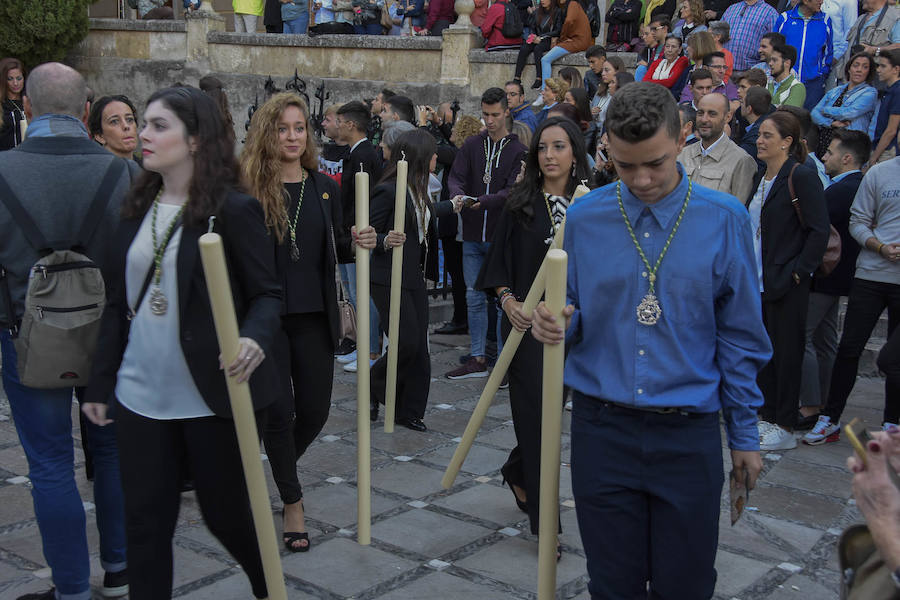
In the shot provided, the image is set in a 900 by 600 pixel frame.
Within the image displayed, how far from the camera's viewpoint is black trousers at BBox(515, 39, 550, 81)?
46.0 ft

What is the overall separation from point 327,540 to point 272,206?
1.59 m

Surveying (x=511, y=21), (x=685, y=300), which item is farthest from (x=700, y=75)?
(x=511, y=21)

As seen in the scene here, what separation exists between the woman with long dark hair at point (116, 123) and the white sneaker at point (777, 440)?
4312 millimetres

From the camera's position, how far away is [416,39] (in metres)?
16.9

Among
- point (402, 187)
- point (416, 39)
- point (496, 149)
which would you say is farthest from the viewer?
point (416, 39)

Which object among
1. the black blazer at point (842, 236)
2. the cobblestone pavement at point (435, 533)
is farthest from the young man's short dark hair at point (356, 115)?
the black blazer at point (842, 236)

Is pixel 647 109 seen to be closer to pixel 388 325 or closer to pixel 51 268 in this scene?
pixel 51 268

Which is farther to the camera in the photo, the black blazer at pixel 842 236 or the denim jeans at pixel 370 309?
the denim jeans at pixel 370 309

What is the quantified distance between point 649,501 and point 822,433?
4.04 m

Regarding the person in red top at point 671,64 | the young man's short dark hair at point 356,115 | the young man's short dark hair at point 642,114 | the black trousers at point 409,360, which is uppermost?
the person in red top at point 671,64

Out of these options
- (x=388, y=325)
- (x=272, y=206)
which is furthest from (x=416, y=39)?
(x=272, y=206)

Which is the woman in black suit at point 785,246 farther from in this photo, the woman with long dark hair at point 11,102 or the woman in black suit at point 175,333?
the woman with long dark hair at point 11,102

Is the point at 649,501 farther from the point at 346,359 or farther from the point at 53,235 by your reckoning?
A: the point at 346,359

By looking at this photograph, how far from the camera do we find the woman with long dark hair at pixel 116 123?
5570 mm
